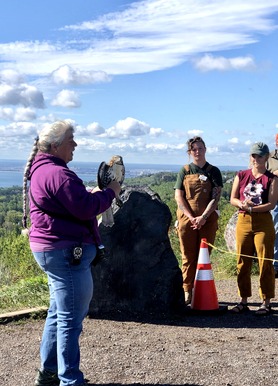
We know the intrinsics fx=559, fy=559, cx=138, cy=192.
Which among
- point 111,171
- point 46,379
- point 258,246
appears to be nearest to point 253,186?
point 258,246

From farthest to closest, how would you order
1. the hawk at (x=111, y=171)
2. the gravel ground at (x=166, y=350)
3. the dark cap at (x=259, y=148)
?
the dark cap at (x=259, y=148)
the gravel ground at (x=166, y=350)
the hawk at (x=111, y=171)

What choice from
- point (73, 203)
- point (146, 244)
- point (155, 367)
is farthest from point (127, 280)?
point (73, 203)

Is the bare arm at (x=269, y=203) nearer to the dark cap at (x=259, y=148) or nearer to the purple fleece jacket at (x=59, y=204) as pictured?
the dark cap at (x=259, y=148)

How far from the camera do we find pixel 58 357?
13.4 ft

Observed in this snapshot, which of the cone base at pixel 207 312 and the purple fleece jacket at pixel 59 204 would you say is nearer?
the purple fleece jacket at pixel 59 204

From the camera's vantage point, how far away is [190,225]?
22.2 feet

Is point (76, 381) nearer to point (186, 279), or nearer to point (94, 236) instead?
point (94, 236)

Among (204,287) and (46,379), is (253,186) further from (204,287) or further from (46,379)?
(46,379)

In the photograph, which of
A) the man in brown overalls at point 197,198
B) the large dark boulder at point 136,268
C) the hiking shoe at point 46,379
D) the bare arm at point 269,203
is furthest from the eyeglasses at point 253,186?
the hiking shoe at point 46,379

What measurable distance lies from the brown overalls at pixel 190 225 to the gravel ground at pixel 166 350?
58 cm

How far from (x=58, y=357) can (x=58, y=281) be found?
0.57 meters

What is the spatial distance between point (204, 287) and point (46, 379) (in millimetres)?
2774

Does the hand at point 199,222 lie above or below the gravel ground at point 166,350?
above

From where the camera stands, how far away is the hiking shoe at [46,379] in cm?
434
